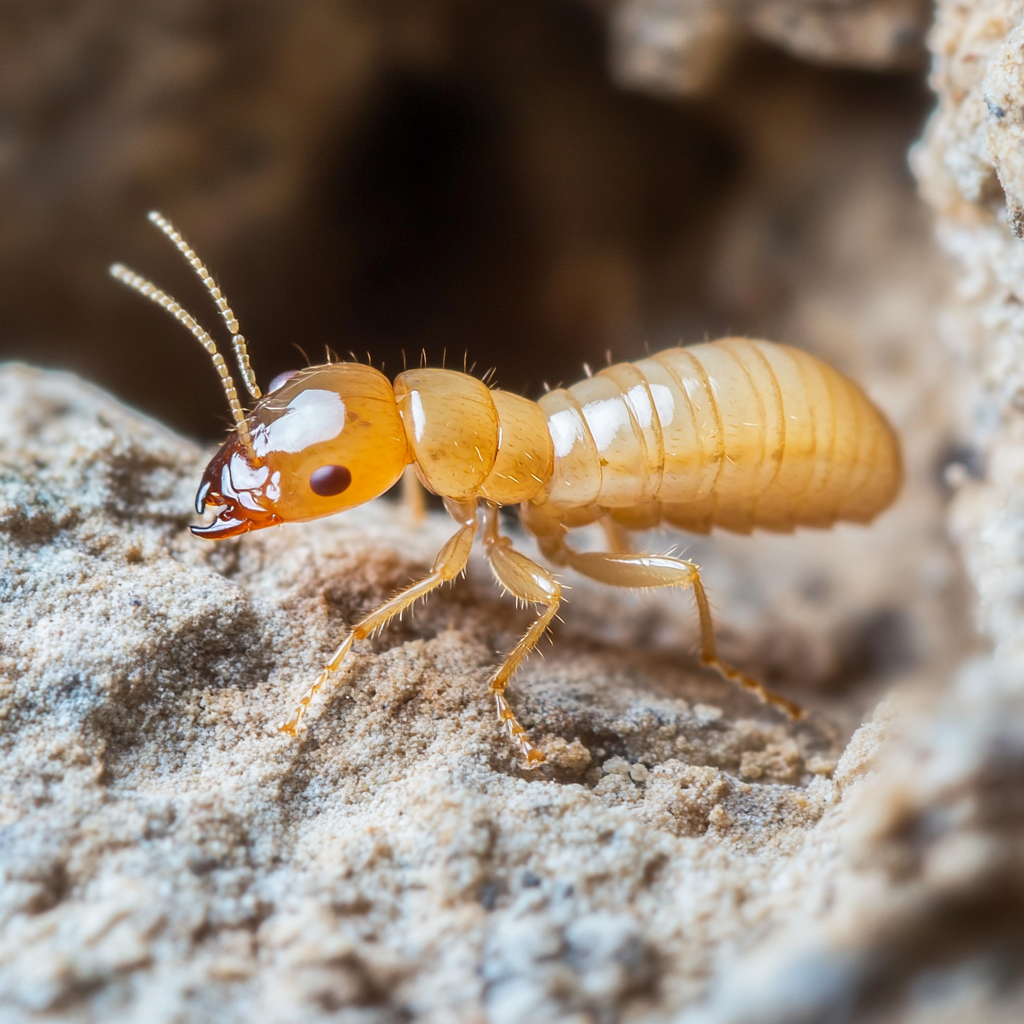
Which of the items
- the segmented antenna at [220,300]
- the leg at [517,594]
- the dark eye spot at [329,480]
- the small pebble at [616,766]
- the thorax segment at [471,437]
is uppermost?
the segmented antenna at [220,300]

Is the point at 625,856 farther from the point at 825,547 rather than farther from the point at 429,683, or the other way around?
the point at 825,547

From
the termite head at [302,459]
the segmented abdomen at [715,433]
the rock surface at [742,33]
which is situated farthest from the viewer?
the rock surface at [742,33]

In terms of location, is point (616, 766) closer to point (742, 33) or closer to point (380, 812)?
point (380, 812)

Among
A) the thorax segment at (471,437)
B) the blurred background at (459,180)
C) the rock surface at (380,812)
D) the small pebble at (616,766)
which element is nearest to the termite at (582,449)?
the thorax segment at (471,437)

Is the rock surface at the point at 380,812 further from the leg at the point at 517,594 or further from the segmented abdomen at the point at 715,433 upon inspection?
the segmented abdomen at the point at 715,433

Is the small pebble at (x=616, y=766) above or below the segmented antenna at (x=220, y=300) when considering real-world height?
below

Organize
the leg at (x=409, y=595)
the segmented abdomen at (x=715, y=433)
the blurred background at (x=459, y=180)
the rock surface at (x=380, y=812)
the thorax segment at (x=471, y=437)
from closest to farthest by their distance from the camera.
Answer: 1. the rock surface at (x=380, y=812)
2. the leg at (x=409, y=595)
3. the thorax segment at (x=471, y=437)
4. the segmented abdomen at (x=715, y=433)
5. the blurred background at (x=459, y=180)

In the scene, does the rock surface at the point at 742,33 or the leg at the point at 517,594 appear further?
the rock surface at the point at 742,33
